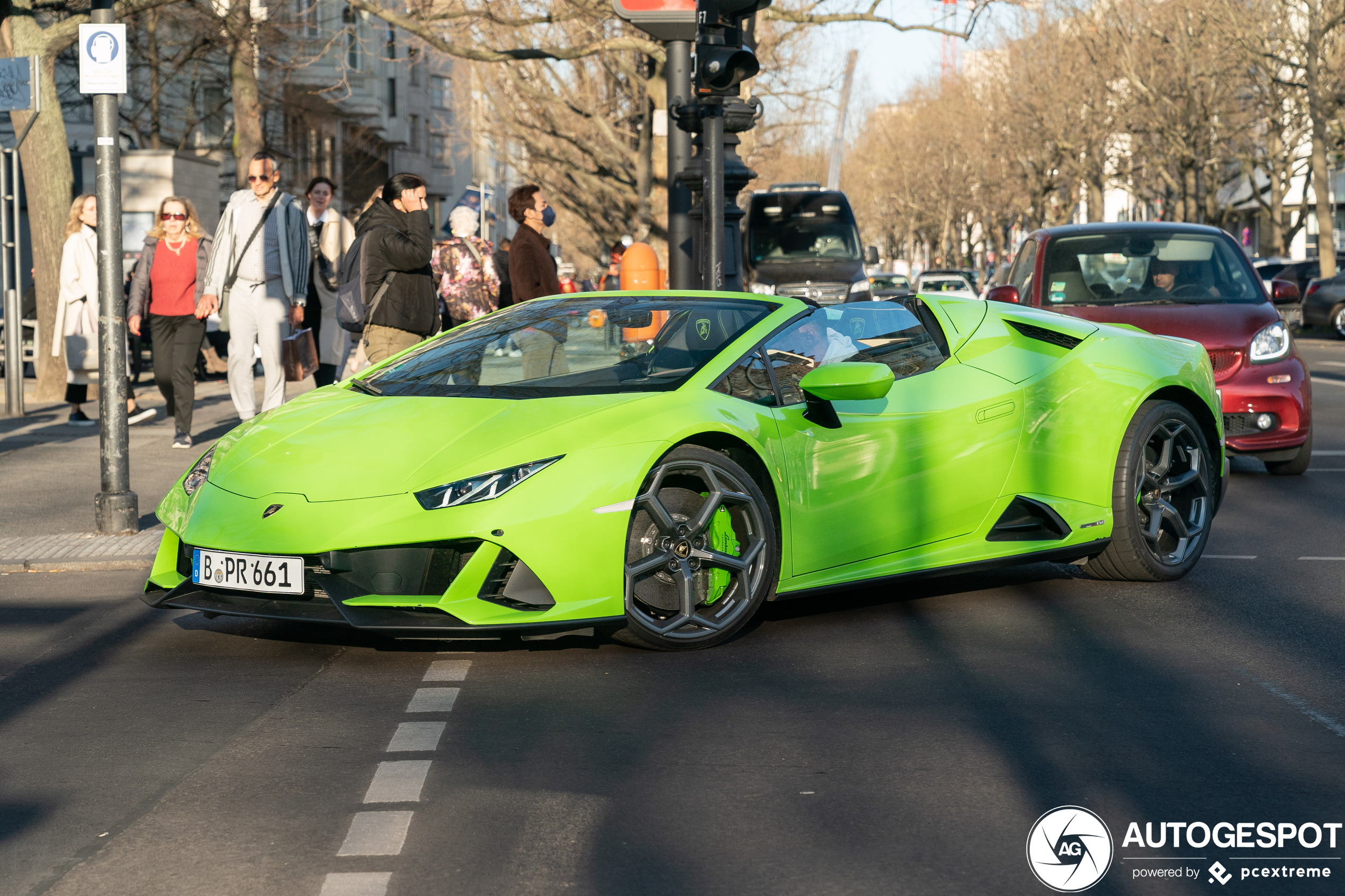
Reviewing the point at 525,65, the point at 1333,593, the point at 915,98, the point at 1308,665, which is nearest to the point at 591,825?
the point at 1308,665

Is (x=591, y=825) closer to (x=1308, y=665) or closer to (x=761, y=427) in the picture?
(x=761, y=427)

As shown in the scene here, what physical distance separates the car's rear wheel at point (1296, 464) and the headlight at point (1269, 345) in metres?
0.54

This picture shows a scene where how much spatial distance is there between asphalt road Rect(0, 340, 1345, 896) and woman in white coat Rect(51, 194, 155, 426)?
7312mm

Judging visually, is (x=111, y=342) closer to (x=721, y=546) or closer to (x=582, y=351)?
(x=582, y=351)

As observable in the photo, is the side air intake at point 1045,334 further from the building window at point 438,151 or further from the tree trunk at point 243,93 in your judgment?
the building window at point 438,151

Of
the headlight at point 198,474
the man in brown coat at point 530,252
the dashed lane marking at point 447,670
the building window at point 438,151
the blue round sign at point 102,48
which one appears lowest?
the dashed lane marking at point 447,670

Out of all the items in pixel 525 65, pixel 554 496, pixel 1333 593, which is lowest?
pixel 1333 593

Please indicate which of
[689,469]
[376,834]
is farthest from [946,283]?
[376,834]

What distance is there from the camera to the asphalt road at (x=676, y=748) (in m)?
3.88

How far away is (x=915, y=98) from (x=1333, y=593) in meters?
85.2

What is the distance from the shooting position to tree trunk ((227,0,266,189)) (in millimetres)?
25812

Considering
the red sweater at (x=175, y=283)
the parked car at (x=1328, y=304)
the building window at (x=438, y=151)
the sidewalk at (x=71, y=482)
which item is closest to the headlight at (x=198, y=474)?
the sidewalk at (x=71, y=482)

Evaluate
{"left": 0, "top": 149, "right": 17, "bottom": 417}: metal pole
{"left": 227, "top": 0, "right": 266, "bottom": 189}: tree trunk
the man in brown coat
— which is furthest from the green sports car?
{"left": 227, "top": 0, "right": 266, "bottom": 189}: tree trunk

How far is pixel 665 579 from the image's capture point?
6.07 metres
